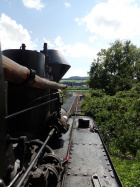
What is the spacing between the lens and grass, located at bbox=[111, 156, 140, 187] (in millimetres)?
5968

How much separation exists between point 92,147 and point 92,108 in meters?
8.55

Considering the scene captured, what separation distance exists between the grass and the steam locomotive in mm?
2191

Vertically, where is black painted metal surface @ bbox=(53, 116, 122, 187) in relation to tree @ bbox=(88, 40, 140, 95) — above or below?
below

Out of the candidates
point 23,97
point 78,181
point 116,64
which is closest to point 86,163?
point 78,181

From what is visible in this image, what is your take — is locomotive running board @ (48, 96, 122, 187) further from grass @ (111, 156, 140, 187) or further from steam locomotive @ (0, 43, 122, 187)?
grass @ (111, 156, 140, 187)

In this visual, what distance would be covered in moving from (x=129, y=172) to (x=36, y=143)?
5.29 m

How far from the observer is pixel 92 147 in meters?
4.96

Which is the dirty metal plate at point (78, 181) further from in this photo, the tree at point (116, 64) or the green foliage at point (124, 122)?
the tree at point (116, 64)

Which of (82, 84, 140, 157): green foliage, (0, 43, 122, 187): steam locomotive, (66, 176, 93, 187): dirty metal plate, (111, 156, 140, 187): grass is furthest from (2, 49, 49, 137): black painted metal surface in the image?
(82, 84, 140, 157): green foliage

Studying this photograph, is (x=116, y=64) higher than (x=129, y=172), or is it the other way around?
(x=116, y=64)

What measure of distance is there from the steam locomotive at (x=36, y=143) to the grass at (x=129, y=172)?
7.19 ft

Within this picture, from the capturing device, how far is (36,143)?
281 centimetres

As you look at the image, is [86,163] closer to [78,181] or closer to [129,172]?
[78,181]

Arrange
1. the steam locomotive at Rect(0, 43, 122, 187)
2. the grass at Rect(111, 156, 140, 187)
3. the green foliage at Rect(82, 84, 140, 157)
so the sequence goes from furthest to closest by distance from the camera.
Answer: the green foliage at Rect(82, 84, 140, 157), the grass at Rect(111, 156, 140, 187), the steam locomotive at Rect(0, 43, 122, 187)
